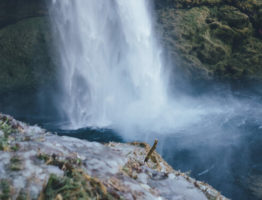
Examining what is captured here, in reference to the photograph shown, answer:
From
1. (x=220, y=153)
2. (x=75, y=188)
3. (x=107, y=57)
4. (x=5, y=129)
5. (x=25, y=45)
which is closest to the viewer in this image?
(x=75, y=188)

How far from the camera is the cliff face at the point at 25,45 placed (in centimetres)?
1352

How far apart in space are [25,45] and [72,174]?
14089 millimetres

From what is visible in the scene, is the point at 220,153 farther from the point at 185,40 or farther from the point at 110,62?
the point at 110,62

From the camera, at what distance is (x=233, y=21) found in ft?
43.3

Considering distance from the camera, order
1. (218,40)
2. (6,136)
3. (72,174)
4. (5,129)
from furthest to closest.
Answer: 1. (218,40)
2. (5,129)
3. (6,136)
4. (72,174)

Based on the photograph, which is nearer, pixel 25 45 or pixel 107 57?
pixel 107 57

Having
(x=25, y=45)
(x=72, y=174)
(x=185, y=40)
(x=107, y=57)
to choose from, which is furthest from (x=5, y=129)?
(x=25, y=45)

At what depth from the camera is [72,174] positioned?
1606 mm

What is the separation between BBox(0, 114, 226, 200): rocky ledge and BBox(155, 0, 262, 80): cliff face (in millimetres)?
11428

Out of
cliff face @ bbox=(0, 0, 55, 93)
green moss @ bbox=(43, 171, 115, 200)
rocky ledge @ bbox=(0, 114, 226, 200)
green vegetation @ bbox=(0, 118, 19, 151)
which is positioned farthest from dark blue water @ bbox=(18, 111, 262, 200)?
cliff face @ bbox=(0, 0, 55, 93)

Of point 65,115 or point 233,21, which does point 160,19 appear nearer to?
point 233,21

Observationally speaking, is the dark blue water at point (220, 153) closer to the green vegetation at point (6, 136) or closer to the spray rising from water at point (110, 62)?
the spray rising from water at point (110, 62)

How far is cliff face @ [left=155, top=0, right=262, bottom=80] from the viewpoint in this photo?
12.8 metres

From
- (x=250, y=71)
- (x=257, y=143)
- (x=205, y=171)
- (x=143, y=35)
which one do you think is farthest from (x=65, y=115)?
(x=250, y=71)
